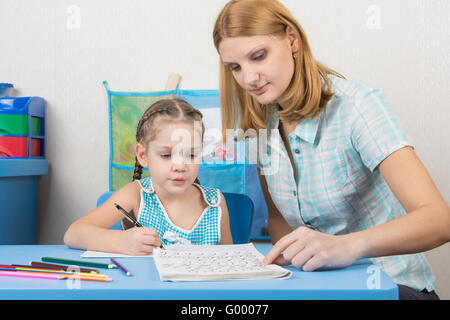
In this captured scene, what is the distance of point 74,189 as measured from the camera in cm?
206

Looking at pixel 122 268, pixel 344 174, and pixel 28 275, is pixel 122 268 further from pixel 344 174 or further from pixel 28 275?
pixel 344 174

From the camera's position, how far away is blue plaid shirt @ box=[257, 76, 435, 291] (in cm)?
100

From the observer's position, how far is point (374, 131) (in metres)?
0.98

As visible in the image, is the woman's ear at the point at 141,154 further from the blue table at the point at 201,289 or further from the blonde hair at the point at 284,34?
the blue table at the point at 201,289

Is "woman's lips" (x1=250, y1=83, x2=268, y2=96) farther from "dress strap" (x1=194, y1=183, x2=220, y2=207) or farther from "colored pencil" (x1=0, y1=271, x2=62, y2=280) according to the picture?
"colored pencil" (x1=0, y1=271, x2=62, y2=280)

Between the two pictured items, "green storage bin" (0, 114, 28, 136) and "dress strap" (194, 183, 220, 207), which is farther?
"green storage bin" (0, 114, 28, 136)

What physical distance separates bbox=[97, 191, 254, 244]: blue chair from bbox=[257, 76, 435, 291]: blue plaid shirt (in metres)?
0.13

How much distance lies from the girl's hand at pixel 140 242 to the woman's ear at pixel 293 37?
22.1 inches

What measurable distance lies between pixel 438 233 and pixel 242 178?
111cm

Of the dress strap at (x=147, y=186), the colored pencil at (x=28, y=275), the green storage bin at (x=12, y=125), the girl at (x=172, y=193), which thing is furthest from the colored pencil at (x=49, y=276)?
the green storage bin at (x=12, y=125)

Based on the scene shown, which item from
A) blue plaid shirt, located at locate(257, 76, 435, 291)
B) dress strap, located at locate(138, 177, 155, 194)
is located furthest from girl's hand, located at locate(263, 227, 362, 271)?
dress strap, located at locate(138, 177, 155, 194)

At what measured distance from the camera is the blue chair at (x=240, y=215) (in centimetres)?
129

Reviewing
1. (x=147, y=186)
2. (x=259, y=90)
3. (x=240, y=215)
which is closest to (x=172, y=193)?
(x=147, y=186)
